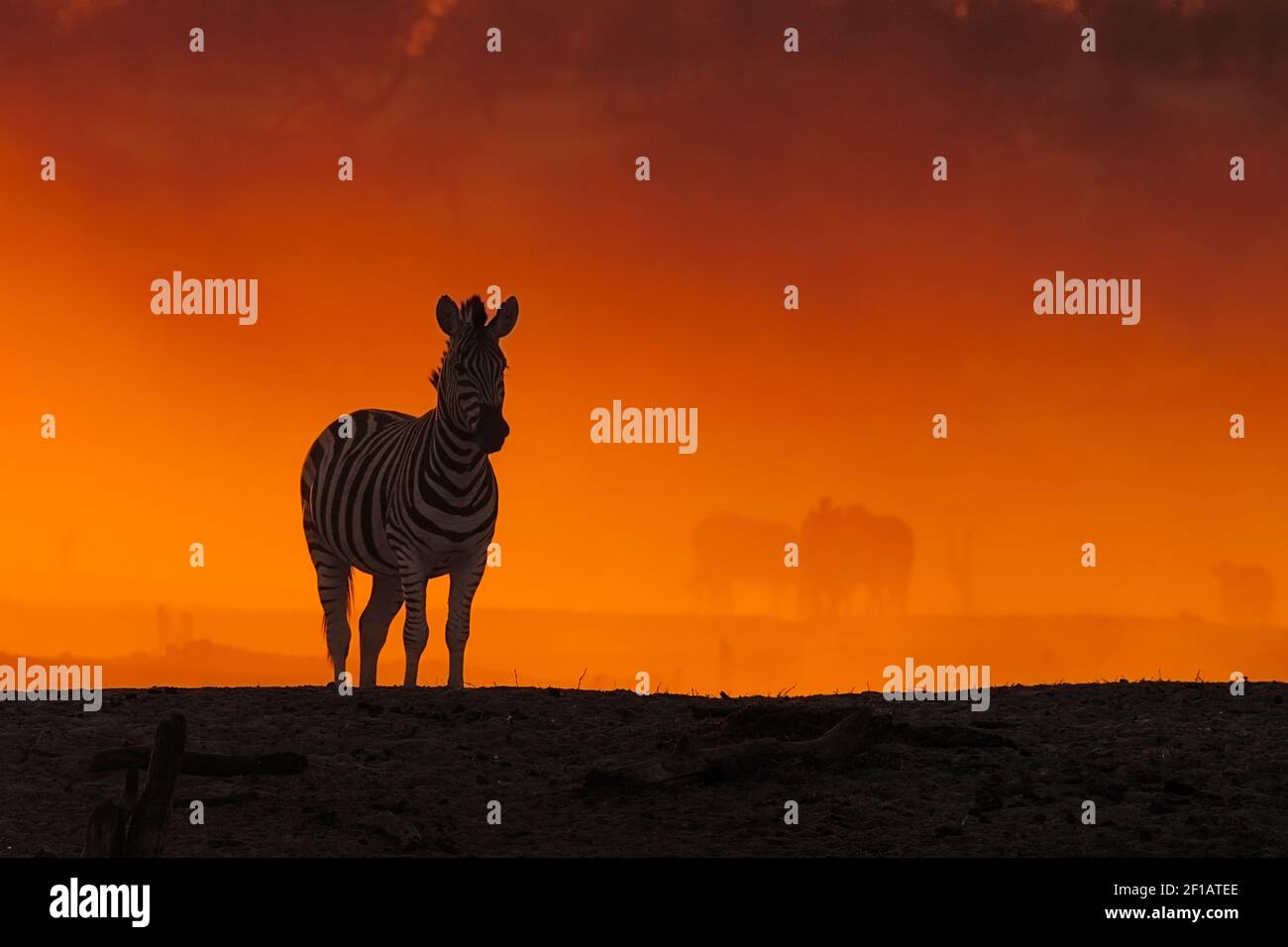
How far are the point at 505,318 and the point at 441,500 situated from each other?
9.04 ft

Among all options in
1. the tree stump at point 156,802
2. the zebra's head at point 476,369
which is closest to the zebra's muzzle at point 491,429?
the zebra's head at point 476,369

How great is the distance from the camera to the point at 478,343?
2212 centimetres

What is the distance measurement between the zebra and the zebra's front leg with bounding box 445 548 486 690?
0.01 metres

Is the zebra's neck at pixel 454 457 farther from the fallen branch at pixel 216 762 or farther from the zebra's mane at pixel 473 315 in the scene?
the fallen branch at pixel 216 762

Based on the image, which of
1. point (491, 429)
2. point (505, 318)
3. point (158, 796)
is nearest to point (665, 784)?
point (158, 796)

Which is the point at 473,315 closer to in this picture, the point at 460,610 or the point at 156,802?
the point at 460,610

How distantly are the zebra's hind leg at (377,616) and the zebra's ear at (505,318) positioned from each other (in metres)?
4.84

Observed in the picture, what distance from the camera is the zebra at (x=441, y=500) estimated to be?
22.0 meters

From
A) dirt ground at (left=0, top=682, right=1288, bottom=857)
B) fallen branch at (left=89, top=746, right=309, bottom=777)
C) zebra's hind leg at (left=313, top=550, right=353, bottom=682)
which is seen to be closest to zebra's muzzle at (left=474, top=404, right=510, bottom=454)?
dirt ground at (left=0, top=682, right=1288, bottom=857)

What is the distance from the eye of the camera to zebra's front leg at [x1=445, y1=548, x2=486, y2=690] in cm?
2181

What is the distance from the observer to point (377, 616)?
25047 millimetres
